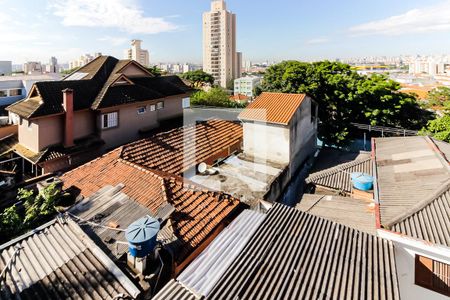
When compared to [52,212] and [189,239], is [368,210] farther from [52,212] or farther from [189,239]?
[52,212]

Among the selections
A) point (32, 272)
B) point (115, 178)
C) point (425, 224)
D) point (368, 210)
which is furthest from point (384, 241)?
point (115, 178)

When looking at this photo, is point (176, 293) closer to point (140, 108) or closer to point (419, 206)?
point (419, 206)

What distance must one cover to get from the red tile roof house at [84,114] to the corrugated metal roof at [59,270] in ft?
33.9

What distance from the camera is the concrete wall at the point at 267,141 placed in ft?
47.7

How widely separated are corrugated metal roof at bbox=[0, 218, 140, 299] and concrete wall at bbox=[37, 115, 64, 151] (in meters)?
11.0

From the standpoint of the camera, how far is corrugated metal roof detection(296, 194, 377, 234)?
10.3 meters

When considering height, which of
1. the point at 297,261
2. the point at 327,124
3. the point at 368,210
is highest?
the point at 327,124

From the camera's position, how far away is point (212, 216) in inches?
351

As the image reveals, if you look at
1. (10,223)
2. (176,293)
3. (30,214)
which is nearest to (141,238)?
(176,293)

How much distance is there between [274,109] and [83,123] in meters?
11.5

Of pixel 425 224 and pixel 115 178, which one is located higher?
pixel 115 178

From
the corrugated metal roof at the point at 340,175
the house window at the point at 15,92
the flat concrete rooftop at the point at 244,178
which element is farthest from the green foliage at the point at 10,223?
the house window at the point at 15,92

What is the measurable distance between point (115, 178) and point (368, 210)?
32.9ft

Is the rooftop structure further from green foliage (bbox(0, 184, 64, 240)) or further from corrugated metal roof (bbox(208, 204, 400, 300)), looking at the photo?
green foliage (bbox(0, 184, 64, 240))
